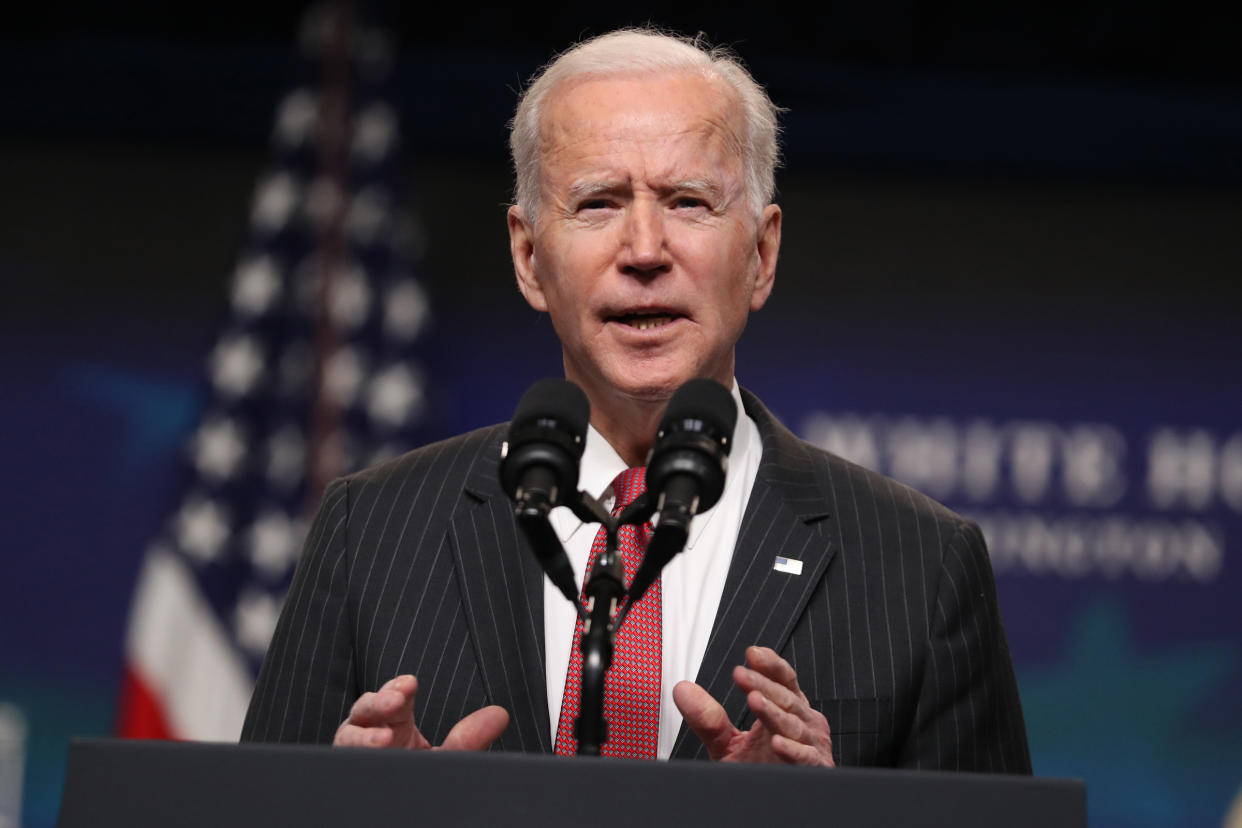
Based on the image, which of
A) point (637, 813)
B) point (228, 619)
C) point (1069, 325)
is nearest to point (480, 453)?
point (637, 813)

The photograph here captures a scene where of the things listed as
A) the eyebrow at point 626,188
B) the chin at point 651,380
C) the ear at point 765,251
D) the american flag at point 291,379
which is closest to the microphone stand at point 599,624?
the chin at point 651,380

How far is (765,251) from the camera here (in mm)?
1969

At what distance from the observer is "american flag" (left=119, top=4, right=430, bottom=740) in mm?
3623

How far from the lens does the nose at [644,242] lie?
1.74 meters

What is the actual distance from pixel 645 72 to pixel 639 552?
2.10ft

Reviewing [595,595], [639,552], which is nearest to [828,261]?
[639,552]

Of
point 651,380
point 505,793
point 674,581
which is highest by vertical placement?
point 651,380

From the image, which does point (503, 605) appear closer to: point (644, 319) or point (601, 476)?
point (601, 476)

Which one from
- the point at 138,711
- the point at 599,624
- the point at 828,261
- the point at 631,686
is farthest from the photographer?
the point at 828,261

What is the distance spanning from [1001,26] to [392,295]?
1816 mm

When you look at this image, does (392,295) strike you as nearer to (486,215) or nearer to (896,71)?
(486,215)

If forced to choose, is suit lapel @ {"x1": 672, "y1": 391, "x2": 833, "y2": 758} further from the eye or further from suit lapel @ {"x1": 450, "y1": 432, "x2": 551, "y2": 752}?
the eye

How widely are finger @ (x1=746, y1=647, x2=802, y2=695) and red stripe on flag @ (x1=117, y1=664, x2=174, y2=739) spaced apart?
2628 mm

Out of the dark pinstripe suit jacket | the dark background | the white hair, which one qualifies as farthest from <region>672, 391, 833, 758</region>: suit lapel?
the dark background
